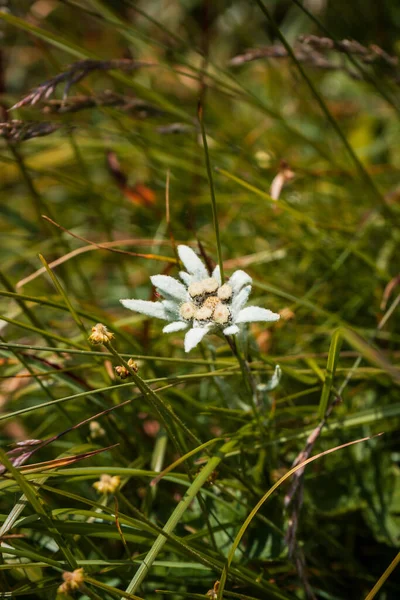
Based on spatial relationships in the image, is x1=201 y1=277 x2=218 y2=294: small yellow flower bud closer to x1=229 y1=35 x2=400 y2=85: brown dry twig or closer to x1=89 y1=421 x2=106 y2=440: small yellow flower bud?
x1=89 y1=421 x2=106 y2=440: small yellow flower bud

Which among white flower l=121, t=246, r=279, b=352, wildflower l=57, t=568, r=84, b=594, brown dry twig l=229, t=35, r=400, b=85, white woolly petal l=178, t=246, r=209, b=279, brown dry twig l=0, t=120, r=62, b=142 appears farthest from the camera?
brown dry twig l=229, t=35, r=400, b=85

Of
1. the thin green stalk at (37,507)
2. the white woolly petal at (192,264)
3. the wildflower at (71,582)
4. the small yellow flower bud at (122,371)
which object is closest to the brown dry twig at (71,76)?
the white woolly petal at (192,264)

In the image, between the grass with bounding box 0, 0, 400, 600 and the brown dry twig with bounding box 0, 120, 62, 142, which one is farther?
the brown dry twig with bounding box 0, 120, 62, 142

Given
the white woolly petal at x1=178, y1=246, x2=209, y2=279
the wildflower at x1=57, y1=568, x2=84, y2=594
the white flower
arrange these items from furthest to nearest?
the white woolly petal at x1=178, y1=246, x2=209, y2=279 → the white flower → the wildflower at x1=57, y1=568, x2=84, y2=594

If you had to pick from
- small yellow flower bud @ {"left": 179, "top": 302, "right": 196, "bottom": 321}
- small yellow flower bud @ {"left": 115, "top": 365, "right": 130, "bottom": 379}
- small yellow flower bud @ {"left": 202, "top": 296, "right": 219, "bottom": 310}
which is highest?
small yellow flower bud @ {"left": 202, "top": 296, "right": 219, "bottom": 310}

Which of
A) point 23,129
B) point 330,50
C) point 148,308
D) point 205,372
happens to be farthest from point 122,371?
point 330,50

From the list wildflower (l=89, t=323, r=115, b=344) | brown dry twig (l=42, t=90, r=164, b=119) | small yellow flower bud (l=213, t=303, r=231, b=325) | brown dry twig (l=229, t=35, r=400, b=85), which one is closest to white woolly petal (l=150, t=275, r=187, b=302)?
small yellow flower bud (l=213, t=303, r=231, b=325)

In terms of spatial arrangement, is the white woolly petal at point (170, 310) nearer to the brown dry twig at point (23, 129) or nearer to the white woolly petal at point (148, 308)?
the white woolly petal at point (148, 308)
